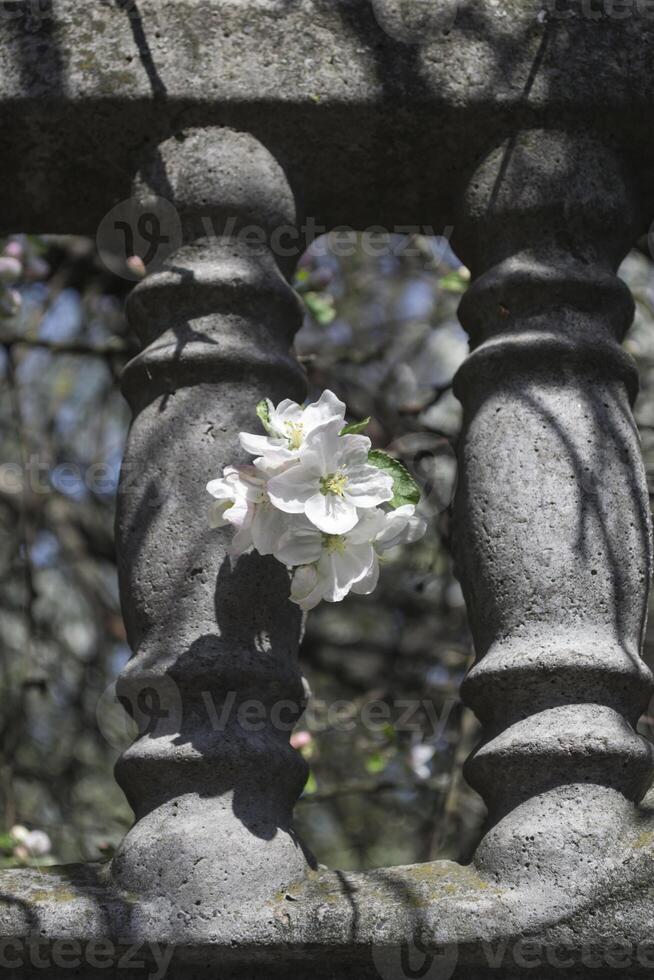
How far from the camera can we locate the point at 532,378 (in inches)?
67.1

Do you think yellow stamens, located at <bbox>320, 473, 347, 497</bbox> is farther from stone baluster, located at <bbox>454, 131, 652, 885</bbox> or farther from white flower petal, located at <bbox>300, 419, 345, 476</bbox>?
stone baluster, located at <bbox>454, 131, 652, 885</bbox>

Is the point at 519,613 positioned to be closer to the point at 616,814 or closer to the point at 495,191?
the point at 616,814

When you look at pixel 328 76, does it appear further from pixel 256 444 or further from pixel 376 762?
pixel 376 762

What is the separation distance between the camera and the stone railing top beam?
1831 mm

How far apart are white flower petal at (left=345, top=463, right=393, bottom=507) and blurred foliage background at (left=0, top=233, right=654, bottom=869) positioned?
1361 millimetres

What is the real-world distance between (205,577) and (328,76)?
0.75 metres

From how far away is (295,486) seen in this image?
1582 mm

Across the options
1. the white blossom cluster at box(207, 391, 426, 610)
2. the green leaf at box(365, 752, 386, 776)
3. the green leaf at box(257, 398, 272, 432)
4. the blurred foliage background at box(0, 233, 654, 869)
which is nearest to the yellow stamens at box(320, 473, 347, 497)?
the white blossom cluster at box(207, 391, 426, 610)

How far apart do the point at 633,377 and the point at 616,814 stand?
0.61 m

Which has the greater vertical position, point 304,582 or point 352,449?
point 352,449

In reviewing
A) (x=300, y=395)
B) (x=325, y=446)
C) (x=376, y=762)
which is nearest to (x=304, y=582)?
(x=325, y=446)

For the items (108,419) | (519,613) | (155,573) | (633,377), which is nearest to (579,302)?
(633,377)

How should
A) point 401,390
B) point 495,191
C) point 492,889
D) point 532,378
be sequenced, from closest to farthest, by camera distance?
point 492,889 < point 532,378 < point 495,191 < point 401,390

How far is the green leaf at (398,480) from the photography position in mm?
1663
